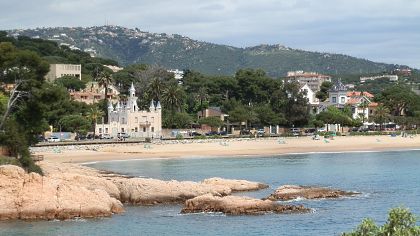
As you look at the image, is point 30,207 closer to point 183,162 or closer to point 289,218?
point 289,218

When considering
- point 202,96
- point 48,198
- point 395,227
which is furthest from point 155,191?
point 202,96

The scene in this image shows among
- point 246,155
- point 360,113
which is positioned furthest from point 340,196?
point 360,113

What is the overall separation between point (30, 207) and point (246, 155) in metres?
49.4

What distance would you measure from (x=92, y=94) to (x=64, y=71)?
1799 cm

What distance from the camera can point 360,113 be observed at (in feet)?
428

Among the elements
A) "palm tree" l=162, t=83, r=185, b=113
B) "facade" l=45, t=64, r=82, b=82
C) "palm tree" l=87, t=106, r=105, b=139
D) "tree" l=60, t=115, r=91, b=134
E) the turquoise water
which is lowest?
the turquoise water

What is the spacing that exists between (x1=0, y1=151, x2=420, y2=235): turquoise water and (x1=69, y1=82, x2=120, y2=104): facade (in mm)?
45620

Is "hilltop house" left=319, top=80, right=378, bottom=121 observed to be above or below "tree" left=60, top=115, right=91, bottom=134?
above

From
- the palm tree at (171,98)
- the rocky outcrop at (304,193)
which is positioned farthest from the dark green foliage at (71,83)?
the rocky outcrop at (304,193)

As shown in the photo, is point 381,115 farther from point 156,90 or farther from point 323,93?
point 156,90

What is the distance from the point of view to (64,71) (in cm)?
13700

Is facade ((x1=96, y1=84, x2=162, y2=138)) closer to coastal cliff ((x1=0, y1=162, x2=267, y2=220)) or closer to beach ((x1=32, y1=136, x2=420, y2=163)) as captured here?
beach ((x1=32, y1=136, x2=420, y2=163))

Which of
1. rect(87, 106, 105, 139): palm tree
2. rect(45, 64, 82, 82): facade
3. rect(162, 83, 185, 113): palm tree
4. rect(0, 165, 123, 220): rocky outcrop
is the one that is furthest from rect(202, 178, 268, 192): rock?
rect(45, 64, 82, 82): facade

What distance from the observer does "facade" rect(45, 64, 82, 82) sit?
443ft
